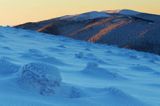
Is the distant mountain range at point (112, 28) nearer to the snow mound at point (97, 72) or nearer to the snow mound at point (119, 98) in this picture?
the snow mound at point (97, 72)

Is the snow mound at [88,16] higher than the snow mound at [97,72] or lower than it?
lower

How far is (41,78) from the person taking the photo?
9.63ft

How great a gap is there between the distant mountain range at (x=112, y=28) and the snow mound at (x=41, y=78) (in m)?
13.7

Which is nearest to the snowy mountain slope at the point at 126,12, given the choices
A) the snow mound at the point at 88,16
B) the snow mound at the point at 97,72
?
the snow mound at the point at 88,16

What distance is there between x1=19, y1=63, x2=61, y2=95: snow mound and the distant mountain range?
1368 cm

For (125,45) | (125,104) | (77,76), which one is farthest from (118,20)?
(125,104)

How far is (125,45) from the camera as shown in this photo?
16.9 metres

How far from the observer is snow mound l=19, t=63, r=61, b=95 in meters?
2.94

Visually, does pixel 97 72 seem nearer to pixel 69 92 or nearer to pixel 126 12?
pixel 69 92

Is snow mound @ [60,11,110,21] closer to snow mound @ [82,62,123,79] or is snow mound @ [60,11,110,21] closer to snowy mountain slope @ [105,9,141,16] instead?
snowy mountain slope @ [105,9,141,16]

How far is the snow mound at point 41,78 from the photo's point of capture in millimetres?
2943

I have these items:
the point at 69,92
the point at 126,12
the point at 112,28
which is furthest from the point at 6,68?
the point at 126,12

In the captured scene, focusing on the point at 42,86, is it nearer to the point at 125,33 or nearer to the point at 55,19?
the point at 125,33

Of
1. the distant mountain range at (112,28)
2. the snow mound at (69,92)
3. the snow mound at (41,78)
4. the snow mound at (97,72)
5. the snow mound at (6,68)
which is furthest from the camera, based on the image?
the distant mountain range at (112,28)
